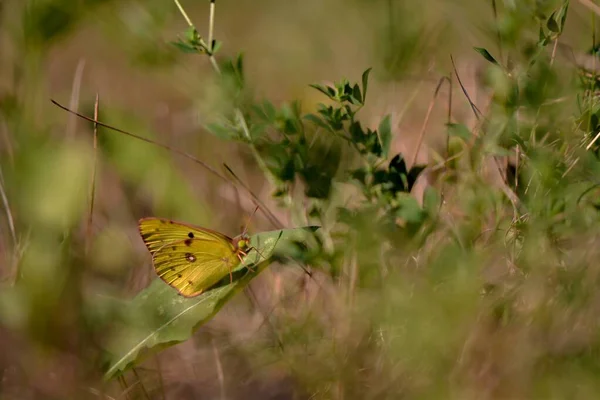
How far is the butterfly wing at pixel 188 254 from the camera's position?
5.41ft

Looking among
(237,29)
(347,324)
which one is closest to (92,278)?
(347,324)

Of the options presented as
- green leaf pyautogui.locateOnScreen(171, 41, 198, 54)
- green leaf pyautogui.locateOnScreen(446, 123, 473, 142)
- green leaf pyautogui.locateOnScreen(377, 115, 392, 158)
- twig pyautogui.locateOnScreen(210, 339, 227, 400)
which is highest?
green leaf pyautogui.locateOnScreen(171, 41, 198, 54)

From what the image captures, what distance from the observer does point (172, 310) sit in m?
1.65

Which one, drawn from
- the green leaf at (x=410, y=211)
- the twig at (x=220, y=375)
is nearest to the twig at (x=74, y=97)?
the twig at (x=220, y=375)

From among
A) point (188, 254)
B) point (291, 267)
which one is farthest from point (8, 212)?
point (291, 267)

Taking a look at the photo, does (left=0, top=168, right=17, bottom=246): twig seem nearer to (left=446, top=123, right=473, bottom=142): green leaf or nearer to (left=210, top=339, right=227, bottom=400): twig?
(left=210, top=339, right=227, bottom=400): twig

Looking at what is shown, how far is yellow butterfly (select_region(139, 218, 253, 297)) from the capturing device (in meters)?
1.65

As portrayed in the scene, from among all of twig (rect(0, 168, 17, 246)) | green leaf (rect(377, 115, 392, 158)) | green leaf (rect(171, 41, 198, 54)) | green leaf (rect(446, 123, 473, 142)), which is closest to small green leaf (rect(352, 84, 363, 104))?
green leaf (rect(377, 115, 392, 158))

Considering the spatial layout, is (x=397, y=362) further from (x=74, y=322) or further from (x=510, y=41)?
(x=510, y=41)

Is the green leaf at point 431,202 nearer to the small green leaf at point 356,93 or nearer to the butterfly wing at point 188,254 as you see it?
the small green leaf at point 356,93

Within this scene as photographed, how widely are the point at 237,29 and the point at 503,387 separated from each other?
10.7ft

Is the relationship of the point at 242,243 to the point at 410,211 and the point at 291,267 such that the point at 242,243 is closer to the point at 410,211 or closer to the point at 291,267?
the point at 291,267

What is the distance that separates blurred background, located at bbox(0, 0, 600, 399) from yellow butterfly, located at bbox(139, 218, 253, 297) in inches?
5.5

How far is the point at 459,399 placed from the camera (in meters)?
1.15
